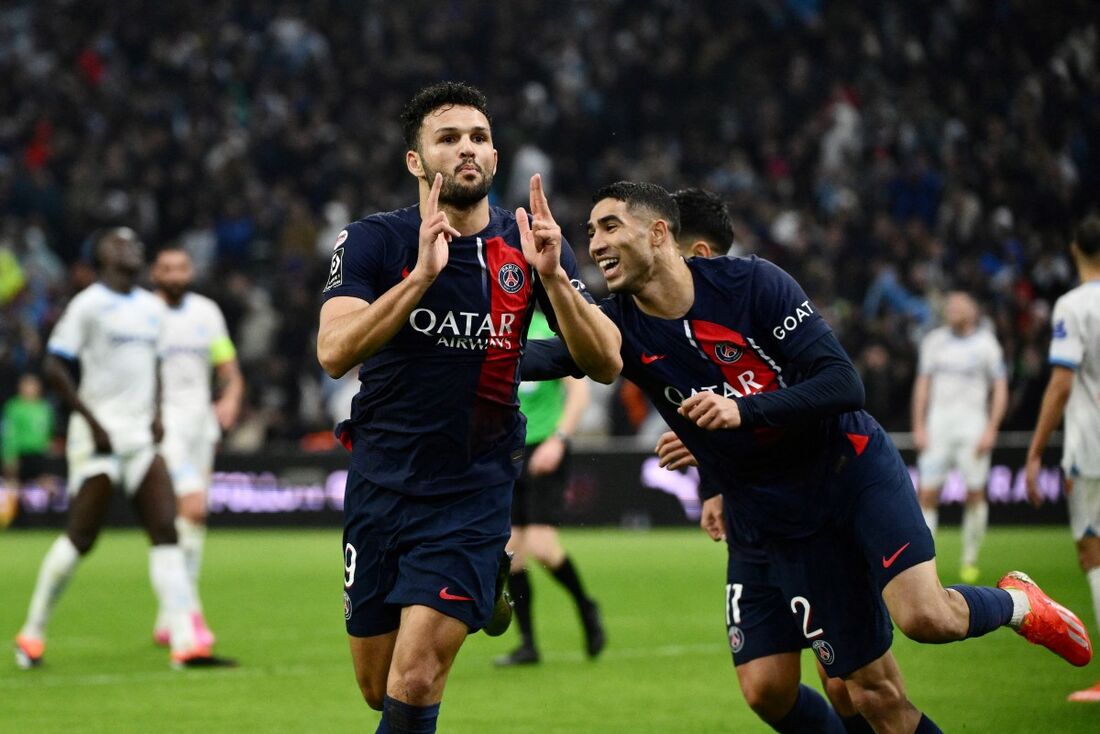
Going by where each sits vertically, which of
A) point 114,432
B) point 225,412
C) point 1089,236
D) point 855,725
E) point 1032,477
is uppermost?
point 1089,236

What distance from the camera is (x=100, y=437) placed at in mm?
9594

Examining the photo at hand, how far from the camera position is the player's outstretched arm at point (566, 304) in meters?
5.06

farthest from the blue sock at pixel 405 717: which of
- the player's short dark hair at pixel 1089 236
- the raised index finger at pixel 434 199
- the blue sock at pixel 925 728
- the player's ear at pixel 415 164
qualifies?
the player's short dark hair at pixel 1089 236

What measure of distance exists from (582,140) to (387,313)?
2066cm

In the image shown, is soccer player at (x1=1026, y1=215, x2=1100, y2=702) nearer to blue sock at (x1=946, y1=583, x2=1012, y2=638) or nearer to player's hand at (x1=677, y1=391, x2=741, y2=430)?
blue sock at (x1=946, y1=583, x2=1012, y2=638)

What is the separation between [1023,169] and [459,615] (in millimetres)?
17485

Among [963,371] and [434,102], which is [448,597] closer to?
[434,102]

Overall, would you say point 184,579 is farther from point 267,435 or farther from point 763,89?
point 763,89

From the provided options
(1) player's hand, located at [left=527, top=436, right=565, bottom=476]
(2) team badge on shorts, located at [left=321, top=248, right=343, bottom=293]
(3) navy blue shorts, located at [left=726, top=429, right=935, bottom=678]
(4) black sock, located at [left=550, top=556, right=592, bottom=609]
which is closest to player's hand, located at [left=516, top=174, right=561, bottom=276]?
(2) team badge on shorts, located at [left=321, top=248, right=343, bottom=293]

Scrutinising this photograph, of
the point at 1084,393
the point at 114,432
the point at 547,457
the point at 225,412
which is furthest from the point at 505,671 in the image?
the point at 1084,393

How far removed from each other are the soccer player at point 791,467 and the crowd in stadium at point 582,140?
45.5 feet

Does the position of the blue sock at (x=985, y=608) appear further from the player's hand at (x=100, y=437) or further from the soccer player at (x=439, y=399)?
the player's hand at (x=100, y=437)

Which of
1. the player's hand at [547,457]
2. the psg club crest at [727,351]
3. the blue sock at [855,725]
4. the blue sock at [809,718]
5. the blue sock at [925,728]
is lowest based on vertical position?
the blue sock at [855,725]

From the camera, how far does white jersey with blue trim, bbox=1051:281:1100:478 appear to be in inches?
316
